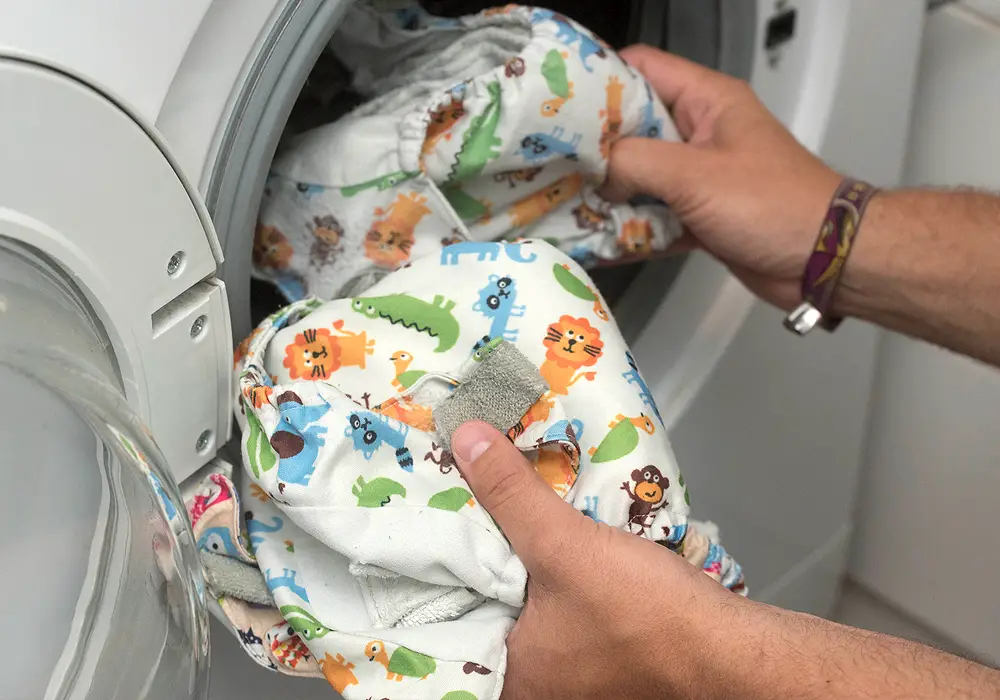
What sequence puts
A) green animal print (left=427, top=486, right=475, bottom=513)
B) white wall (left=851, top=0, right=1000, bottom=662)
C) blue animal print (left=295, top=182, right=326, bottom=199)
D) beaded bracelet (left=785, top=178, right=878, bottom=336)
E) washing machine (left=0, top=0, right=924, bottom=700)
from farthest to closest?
white wall (left=851, top=0, right=1000, bottom=662) < beaded bracelet (left=785, top=178, right=878, bottom=336) < blue animal print (left=295, top=182, right=326, bottom=199) < green animal print (left=427, top=486, right=475, bottom=513) < washing machine (left=0, top=0, right=924, bottom=700)

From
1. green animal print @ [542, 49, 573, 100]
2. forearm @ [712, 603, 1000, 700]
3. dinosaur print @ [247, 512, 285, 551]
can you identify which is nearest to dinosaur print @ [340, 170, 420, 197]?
green animal print @ [542, 49, 573, 100]

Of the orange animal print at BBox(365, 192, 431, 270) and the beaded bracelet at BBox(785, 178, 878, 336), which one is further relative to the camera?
the beaded bracelet at BBox(785, 178, 878, 336)

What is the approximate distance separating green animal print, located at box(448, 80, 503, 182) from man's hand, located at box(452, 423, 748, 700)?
0.58 feet

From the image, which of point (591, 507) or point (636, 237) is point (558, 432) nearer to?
point (591, 507)

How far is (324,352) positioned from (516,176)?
0.65 feet

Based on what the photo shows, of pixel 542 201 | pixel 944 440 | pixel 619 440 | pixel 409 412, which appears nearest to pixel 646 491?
pixel 619 440

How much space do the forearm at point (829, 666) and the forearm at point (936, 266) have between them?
311 mm

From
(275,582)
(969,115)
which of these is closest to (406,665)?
(275,582)

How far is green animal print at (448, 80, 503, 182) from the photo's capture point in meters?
0.53

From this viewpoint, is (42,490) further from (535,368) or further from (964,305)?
(964,305)

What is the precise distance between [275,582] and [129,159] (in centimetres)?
22

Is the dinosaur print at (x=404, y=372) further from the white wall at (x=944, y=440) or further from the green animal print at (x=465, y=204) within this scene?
the white wall at (x=944, y=440)

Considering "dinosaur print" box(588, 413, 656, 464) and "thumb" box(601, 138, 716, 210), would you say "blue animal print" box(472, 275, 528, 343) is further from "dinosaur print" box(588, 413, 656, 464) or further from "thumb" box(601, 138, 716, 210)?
"thumb" box(601, 138, 716, 210)

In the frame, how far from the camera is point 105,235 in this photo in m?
0.35
